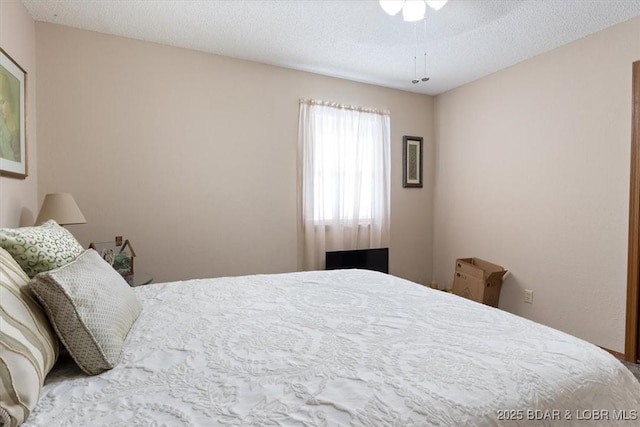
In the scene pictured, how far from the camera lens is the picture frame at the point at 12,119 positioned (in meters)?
1.83

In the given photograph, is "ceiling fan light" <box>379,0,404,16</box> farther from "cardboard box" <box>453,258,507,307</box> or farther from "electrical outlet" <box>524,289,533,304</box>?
"electrical outlet" <box>524,289,533,304</box>

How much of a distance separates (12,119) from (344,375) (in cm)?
238

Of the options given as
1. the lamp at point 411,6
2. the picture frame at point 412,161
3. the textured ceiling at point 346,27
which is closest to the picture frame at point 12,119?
the textured ceiling at point 346,27

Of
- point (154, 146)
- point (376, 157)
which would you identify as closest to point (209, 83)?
point (154, 146)

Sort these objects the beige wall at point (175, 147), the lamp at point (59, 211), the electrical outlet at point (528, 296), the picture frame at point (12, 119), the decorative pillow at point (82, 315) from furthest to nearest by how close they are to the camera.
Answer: the electrical outlet at point (528, 296) < the beige wall at point (175, 147) < the lamp at point (59, 211) < the picture frame at point (12, 119) < the decorative pillow at point (82, 315)

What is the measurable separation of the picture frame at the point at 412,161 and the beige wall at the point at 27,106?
329cm

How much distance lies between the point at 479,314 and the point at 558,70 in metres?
2.49

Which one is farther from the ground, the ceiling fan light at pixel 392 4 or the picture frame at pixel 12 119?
the ceiling fan light at pixel 392 4

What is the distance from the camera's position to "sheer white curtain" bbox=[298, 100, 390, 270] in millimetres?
3232

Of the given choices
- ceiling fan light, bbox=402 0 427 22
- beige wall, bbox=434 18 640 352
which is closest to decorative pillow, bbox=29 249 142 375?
ceiling fan light, bbox=402 0 427 22

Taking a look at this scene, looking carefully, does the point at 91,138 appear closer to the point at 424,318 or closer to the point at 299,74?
the point at 299,74

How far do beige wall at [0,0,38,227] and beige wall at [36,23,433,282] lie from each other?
0.24 feet

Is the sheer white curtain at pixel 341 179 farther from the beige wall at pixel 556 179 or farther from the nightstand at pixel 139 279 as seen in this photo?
the nightstand at pixel 139 279

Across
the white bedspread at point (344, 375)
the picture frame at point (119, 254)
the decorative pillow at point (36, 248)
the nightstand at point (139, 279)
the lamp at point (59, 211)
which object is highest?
the lamp at point (59, 211)
